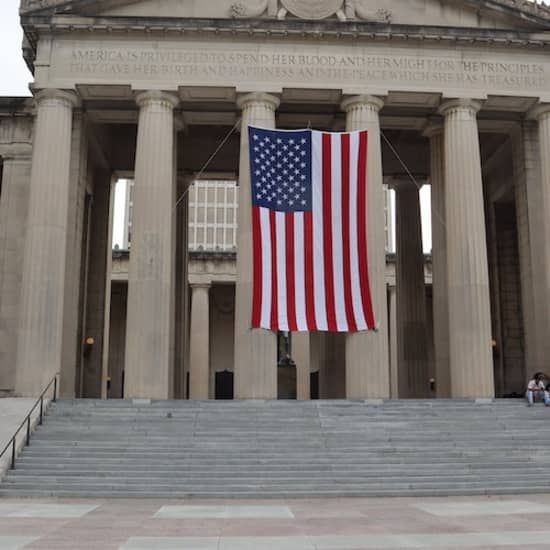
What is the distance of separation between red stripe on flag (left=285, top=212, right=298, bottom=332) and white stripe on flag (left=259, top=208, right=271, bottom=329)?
0.62 m

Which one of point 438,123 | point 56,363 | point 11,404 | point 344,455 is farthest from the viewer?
point 438,123

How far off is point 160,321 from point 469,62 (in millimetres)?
14984

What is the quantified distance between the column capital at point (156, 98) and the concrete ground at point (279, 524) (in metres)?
15.6

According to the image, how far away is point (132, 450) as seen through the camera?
63.2ft

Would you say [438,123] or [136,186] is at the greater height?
[438,123]

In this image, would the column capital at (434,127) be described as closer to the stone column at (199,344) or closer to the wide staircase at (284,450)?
the wide staircase at (284,450)

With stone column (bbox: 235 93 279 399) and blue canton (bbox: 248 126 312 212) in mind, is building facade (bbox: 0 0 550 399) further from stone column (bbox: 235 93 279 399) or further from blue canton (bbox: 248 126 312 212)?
blue canton (bbox: 248 126 312 212)

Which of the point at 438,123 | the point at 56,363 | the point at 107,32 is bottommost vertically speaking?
the point at 56,363

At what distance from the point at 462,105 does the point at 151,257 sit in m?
12.8

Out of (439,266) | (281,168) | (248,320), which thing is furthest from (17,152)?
(439,266)

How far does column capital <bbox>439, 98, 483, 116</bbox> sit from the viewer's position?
2766 centimetres

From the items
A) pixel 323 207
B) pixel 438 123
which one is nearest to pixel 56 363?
pixel 323 207

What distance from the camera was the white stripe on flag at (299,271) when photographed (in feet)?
81.7

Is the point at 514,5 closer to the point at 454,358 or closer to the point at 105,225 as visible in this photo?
the point at 454,358
